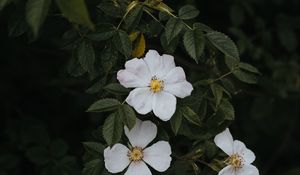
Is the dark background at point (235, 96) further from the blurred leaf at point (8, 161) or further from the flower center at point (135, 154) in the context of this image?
the flower center at point (135, 154)

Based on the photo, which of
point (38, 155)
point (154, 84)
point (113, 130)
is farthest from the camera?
point (38, 155)

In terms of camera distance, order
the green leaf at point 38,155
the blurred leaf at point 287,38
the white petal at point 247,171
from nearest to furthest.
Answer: the white petal at point 247,171
the green leaf at point 38,155
the blurred leaf at point 287,38

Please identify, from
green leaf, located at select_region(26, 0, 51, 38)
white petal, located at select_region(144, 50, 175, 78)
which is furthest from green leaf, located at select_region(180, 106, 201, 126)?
green leaf, located at select_region(26, 0, 51, 38)

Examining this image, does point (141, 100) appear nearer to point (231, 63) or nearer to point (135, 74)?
point (135, 74)

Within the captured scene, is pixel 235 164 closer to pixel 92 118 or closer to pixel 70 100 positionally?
pixel 92 118

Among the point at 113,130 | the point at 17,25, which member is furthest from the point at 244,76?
the point at 17,25

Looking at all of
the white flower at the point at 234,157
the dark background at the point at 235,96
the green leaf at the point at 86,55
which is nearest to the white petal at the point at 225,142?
the white flower at the point at 234,157

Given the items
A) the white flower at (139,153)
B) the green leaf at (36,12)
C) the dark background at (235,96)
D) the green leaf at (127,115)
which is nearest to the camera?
the green leaf at (36,12)

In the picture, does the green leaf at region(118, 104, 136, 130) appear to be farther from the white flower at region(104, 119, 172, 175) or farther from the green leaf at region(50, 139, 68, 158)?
the green leaf at region(50, 139, 68, 158)
